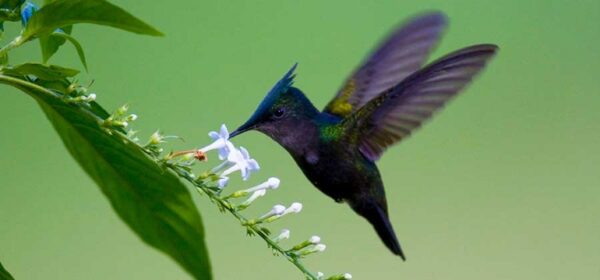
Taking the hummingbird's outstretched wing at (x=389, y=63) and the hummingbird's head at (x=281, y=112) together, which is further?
the hummingbird's outstretched wing at (x=389, y=63)

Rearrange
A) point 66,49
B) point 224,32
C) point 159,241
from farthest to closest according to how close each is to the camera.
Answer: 1. point 224,32
2. point 66,49
3. point 159,241

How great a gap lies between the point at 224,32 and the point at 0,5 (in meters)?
1.95

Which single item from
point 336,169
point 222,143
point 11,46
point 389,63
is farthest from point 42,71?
point 389,63

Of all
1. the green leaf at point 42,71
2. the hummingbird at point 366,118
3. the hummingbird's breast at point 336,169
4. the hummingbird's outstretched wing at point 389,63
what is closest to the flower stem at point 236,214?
the green leaf at point 42,71

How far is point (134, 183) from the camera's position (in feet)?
1.97

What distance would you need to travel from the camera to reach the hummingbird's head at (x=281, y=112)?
90cm

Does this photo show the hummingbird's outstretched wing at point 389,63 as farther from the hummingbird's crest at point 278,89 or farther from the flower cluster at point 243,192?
the flower cluster at point 243,192

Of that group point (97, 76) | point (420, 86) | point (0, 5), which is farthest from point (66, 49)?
point (0, 5)

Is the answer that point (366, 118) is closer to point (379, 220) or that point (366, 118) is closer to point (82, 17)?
point (379, 220)

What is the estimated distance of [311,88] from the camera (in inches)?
102

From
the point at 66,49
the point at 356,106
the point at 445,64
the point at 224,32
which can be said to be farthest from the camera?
the point at 224,32

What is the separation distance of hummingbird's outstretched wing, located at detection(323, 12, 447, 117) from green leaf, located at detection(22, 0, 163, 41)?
633mm

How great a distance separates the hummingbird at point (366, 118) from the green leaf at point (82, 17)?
0.32 metres

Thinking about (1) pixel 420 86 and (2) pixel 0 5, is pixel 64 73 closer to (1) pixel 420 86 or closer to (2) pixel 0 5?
(2) pixel 0 5
